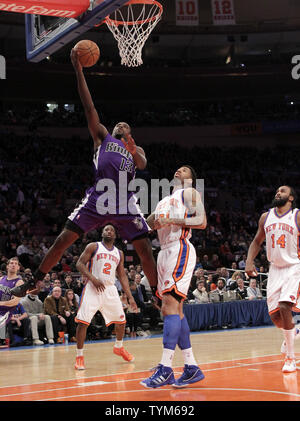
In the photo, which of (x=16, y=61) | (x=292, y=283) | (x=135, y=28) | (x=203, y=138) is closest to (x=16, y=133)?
(x=16, y=61)

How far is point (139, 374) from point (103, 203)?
261 centimetres

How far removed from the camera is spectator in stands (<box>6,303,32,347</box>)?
1157cm

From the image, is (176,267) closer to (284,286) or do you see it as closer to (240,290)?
(284,286)

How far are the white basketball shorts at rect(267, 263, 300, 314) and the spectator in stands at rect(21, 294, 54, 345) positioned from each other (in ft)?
19.3

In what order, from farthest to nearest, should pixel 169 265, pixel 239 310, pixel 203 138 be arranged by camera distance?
pixel 203 138 < pixel 239 310 < pixel 169 265

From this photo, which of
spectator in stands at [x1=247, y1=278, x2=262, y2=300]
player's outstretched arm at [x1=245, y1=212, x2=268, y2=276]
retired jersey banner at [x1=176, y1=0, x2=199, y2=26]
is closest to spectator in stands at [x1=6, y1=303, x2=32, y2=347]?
player's outstretched arm at [x1=245, y1=212, x2=268, y2=276]

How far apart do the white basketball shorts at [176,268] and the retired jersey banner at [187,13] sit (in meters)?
21.3

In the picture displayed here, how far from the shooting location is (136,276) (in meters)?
14.2

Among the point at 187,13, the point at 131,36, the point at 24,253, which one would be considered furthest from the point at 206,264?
the point at 187,13

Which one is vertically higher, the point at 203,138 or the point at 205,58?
the point at 205,58

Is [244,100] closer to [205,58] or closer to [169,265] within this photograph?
[205,58]

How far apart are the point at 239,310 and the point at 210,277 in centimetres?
122

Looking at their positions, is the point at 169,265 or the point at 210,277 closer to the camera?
the point at 169,265

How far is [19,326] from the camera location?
11.8 m
